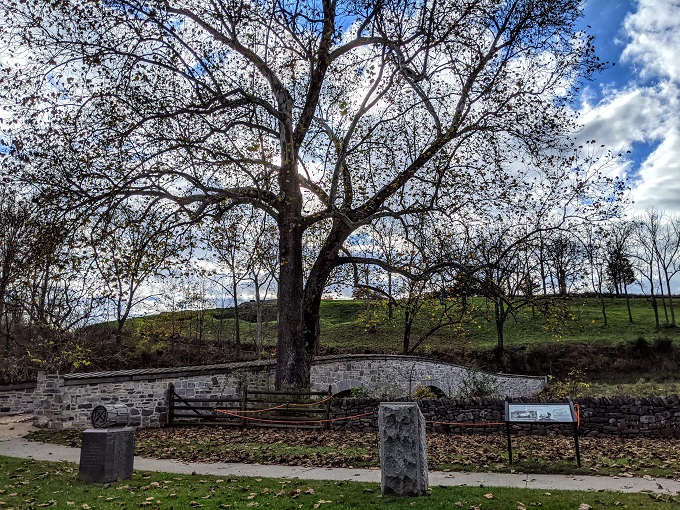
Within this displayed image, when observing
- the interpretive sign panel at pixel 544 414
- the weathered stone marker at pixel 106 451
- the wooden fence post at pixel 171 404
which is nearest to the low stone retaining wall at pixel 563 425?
the interpretive sign panel at pixel 544 414

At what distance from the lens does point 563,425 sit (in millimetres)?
12578

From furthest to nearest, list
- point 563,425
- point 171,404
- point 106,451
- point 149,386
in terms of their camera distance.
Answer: point 171,404 < point 149,386 < point 563,425 < point 106,451

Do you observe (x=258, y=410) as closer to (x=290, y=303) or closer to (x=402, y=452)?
(x=290, y=303)

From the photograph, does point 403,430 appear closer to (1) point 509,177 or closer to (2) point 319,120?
(1) point 509,177

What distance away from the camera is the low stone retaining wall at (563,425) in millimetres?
13117

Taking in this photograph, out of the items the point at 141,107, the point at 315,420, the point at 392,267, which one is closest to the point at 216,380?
the point at 315,420

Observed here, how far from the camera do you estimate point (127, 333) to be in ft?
111

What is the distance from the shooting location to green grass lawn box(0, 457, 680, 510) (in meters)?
6.84

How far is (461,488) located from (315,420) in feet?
24.7

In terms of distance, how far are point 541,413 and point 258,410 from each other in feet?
27.9

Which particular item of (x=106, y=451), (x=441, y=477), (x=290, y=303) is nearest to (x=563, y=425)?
(x=441, y=477)

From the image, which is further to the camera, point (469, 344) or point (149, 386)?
point (469, 344)

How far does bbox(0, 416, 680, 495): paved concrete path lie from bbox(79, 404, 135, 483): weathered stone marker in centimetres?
93

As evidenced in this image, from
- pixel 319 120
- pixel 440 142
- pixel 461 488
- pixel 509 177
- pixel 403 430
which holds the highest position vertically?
pixel 319 120
